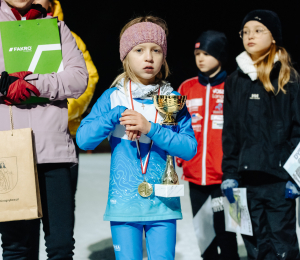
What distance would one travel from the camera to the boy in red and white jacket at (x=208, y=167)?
8.44 feet

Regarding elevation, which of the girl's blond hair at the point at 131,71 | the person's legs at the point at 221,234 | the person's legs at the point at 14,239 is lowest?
the person's legs at the point at 221,234

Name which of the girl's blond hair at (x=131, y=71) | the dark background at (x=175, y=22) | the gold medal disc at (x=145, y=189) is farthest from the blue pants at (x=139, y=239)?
the dark background at (x=175, y=22)

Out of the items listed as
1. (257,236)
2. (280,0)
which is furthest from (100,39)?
(257,236)

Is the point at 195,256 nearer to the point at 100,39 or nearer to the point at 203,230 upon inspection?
the point at 203,230

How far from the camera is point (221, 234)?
8.50 ft

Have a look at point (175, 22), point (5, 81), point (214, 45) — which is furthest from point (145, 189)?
point (175, 22)

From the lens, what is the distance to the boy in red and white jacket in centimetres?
257

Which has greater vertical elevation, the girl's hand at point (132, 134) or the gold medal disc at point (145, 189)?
the girl's hand at point (132, 134)

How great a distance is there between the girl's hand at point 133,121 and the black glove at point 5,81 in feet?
1.50

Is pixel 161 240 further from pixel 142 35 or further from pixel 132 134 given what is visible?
pixel 142 35

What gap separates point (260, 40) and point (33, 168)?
4.61 ft

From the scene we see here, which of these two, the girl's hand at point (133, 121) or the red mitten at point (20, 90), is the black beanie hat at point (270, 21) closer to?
the girl's hand at point (133, 121)

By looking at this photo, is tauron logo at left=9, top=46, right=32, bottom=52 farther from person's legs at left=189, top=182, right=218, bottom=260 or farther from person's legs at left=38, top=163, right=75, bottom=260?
person's legs at left=189, top=182, right=218, bottom=260

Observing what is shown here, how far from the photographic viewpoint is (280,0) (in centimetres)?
680
